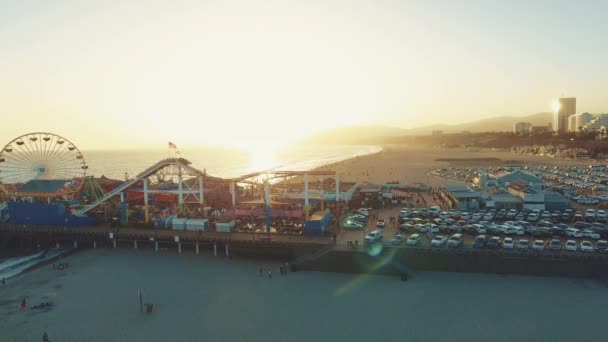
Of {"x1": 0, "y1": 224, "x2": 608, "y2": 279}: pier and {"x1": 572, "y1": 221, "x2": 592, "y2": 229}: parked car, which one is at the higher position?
{"x1": 572, "y1": 221, "x2": 592, "y2": 229}: parked car

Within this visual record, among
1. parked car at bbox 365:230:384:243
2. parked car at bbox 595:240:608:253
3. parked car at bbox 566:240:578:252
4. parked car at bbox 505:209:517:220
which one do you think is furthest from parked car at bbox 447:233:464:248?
parked car at bbox 505:209:517:220

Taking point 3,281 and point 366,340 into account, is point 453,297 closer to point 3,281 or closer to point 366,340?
point 366,340

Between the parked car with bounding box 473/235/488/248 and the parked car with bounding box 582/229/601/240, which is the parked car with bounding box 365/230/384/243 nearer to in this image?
the parked car with bounding box 473/235/488/248

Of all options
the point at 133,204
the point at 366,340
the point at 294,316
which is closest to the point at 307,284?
the point at 294,316

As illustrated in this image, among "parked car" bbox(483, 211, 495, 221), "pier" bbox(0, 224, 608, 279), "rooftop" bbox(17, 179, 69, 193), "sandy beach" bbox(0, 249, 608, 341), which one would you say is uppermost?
"rooftop" bbox(17, 179, 69, 193)

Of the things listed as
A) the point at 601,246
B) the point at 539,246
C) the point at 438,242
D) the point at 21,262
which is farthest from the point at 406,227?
the point at 21,262

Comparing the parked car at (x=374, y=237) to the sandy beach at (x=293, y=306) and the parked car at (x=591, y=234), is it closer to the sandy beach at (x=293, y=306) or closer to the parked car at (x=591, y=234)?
the sandy beach at (x=293, y=306)

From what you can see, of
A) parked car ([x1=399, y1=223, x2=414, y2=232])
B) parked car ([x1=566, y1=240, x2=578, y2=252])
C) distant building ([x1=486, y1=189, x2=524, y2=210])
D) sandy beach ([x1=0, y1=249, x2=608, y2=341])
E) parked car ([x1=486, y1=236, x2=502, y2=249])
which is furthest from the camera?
distant building ([x1=486, y1=189, x2=524, y2=210])
